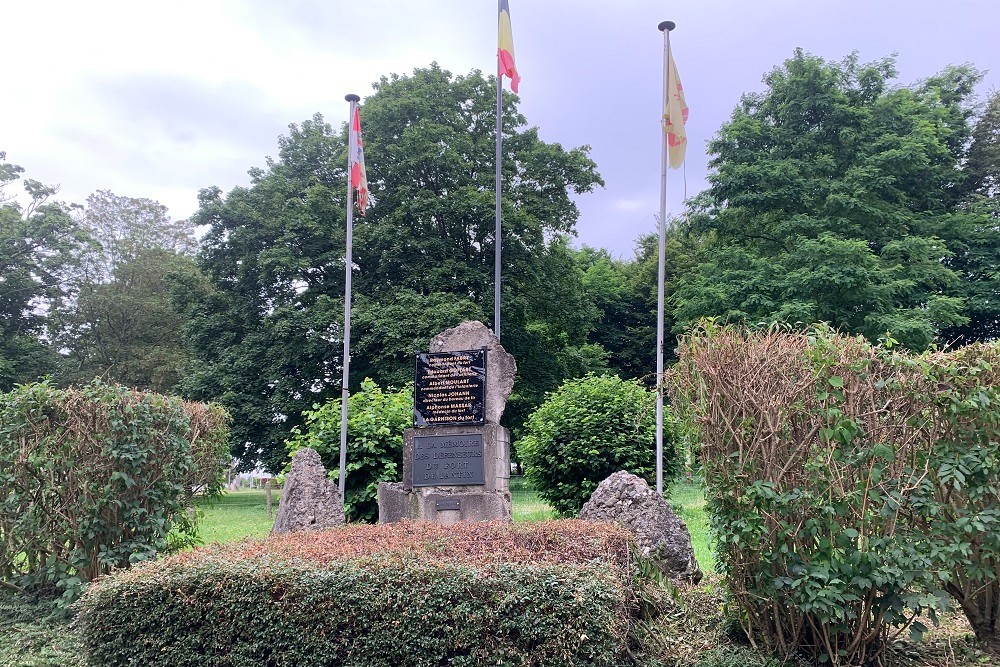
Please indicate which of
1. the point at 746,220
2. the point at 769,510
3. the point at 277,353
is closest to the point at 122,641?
the point at 769,510

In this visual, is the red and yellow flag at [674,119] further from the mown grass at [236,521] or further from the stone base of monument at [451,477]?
the mown grass at [236,521]

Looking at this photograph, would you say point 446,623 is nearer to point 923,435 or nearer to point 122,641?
point 122,641

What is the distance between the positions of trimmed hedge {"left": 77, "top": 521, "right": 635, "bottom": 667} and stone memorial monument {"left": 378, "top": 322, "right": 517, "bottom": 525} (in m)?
4.13

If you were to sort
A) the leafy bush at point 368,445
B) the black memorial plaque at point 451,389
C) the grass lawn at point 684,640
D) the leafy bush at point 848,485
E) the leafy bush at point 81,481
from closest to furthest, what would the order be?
the leafy bush at point 848,485 < the grass lawn at point 684,640 < the leafy bush at point 81,481 < the black memorial plaque at point 451,389 < the leafy bush at point 368,445

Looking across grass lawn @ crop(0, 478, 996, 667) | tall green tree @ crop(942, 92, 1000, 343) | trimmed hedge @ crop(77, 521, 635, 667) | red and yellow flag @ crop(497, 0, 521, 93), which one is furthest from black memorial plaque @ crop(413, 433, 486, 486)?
tall green tree @ crop(942, 92, 1000, 343)

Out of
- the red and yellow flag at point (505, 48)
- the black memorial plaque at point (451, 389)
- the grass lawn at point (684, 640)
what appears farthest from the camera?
the red and yellow flag at point (505, 48)

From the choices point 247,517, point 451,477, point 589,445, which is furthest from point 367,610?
point 247,517

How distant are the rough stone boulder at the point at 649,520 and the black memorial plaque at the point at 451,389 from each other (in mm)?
2687

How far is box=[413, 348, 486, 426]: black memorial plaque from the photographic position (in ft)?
30.5

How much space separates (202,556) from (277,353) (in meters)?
18.0

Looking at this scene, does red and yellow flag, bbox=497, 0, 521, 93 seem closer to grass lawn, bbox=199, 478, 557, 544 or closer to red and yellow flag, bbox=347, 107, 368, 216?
red and yellow flag, bbox=347, 107, 368, 216

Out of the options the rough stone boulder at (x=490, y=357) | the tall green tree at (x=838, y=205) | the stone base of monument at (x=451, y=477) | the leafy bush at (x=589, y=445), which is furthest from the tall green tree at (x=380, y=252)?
the stone base of monument at (x=451, y=477)

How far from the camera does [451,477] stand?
9.20m

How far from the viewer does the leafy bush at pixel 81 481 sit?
653cm
